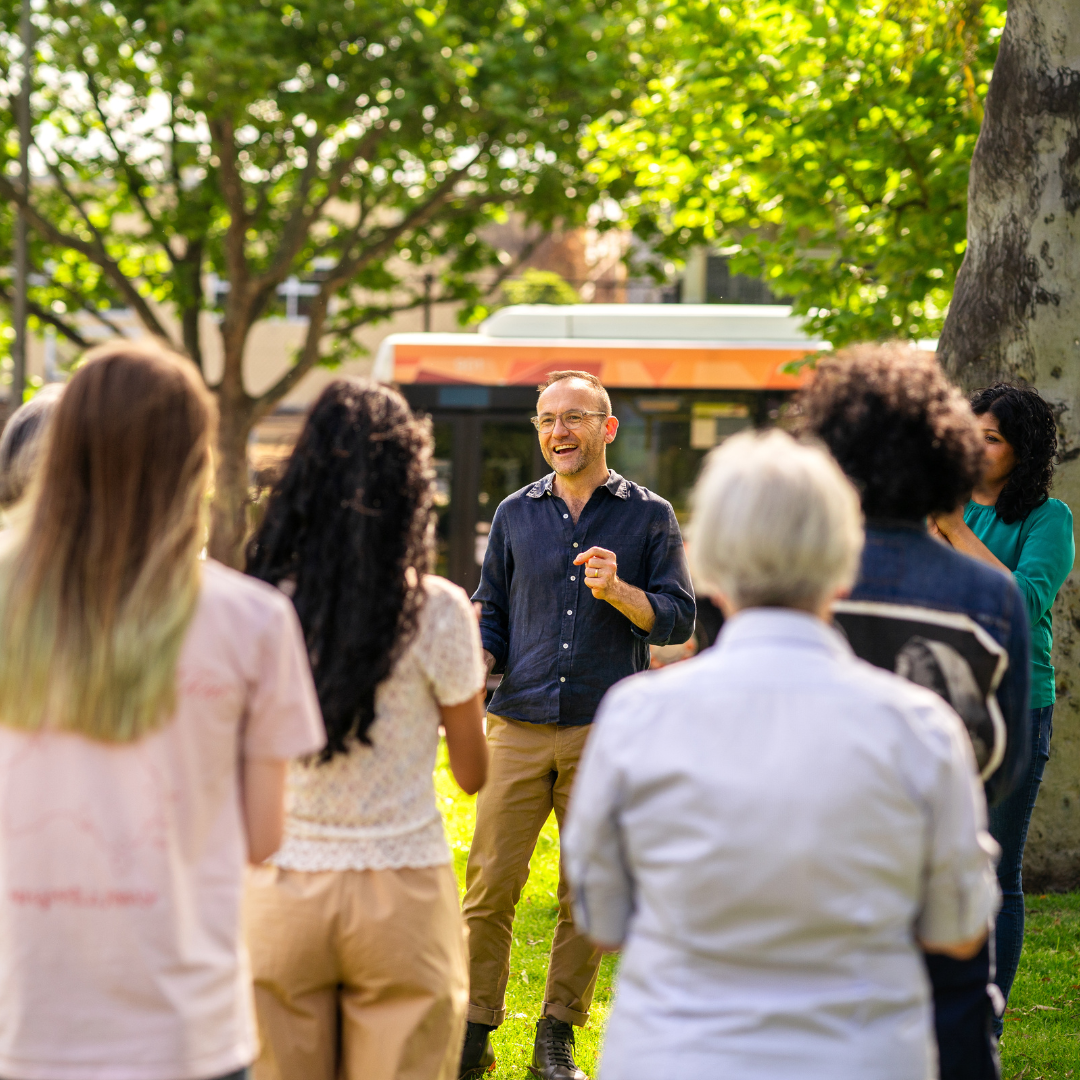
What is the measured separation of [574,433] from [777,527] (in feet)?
8.03

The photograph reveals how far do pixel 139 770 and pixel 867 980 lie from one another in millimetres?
1086

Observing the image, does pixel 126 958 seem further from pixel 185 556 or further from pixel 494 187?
pixel 494 187

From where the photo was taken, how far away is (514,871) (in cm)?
404

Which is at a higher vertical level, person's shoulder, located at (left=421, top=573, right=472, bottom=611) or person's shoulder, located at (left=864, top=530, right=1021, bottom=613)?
person's shoulder, located at (left=864, top=530, right=1021, bottom=613)

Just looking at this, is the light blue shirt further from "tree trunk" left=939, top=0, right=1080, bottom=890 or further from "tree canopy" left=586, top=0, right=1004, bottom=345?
"tree canopy" left=586, top=0, right=1004, bottom=345

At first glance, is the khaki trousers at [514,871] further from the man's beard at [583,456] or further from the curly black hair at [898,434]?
the curly black hair at [898,434]

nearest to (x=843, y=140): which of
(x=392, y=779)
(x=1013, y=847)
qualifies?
(x=1013, y=847)

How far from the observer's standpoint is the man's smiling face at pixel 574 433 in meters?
4.21

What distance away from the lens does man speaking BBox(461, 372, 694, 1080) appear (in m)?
4.01

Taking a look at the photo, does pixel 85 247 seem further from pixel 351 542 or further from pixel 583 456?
pixel 351 542

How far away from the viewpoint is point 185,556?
1915 mm

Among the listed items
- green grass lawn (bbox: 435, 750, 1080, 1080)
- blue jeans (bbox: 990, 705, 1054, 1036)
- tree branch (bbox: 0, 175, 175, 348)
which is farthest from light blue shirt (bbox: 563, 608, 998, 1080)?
tree branch (bbox: 0, 175, 175, 348)

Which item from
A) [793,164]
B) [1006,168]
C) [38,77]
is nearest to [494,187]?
[38,77]

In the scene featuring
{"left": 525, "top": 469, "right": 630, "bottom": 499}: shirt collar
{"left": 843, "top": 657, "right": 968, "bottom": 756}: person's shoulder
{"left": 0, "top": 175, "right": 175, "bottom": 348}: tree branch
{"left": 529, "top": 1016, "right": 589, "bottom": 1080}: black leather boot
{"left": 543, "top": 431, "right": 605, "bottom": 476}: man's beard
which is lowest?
{"left": 529, "top": 1016, "right": 589, "bottom": 1080}: black leather boot
